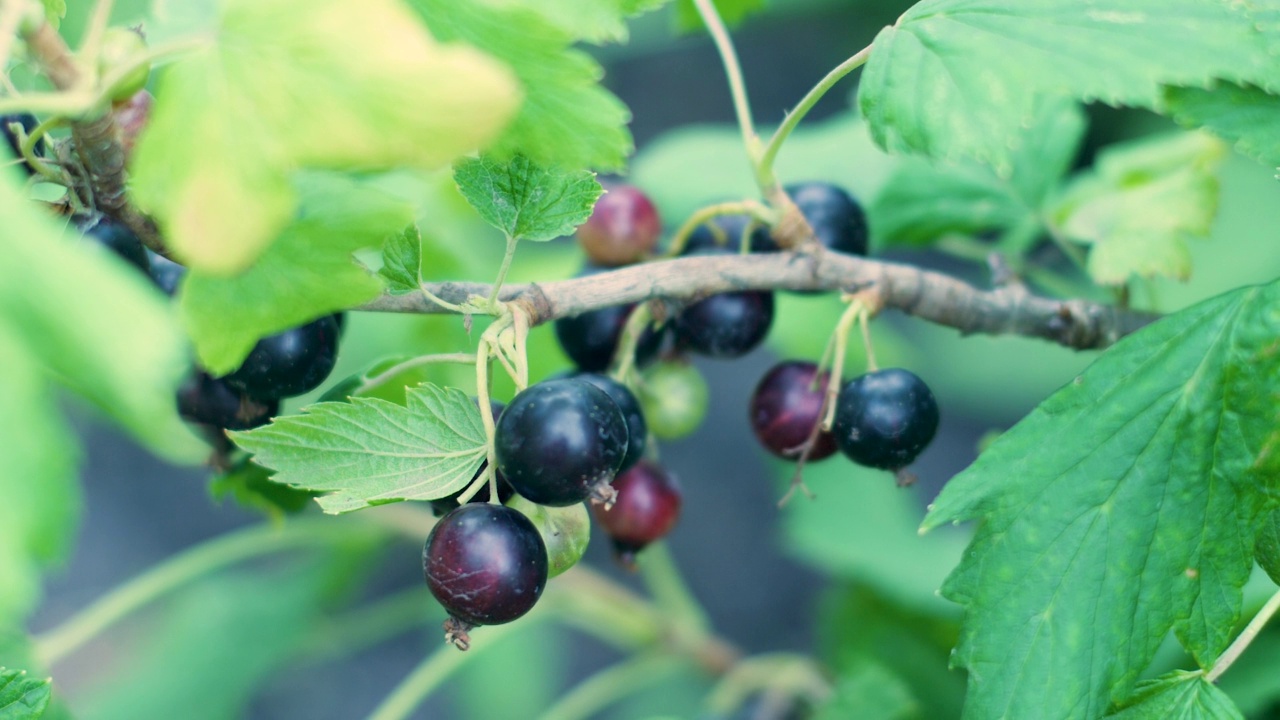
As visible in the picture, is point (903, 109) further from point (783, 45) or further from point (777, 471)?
point (783, 45)

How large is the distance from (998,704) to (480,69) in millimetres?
642

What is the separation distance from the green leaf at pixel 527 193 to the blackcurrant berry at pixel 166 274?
0.30m

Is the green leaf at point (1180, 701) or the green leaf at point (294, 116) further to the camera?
the green leaf at point (1180, 701)

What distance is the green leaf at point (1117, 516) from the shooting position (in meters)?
0.80

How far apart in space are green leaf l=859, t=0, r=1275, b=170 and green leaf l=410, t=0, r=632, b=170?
226 mm

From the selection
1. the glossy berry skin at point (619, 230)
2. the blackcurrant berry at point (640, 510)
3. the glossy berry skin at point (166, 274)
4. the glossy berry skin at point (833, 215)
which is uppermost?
the glossy berry skin at point (833, 215)

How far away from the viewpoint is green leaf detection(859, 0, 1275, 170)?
2.43ft

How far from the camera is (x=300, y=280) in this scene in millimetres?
659

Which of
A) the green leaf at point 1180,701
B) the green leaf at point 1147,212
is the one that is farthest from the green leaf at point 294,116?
the green leaf at point 1147,212

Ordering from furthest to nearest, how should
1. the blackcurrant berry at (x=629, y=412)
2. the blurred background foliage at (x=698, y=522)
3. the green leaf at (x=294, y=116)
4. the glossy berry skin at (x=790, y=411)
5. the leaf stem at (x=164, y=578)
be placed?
1. the blurred background foliage at (x=698, y=522)
2. the leaf stem at (x=164, y=578)
3. the glossy berry skin at (x=790, y=411)
4. the blackcurrant berry at (x=629, y=412)
5. the green leaf at (x=294, y=116)

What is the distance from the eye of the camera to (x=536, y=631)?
2541 millimetres

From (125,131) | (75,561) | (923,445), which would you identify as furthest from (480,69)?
(75,561)

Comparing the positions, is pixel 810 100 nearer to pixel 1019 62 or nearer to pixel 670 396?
pixel 1019 62

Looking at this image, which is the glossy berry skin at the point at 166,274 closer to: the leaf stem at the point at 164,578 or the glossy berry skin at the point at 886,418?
the leaf stem at the point at 164,578
